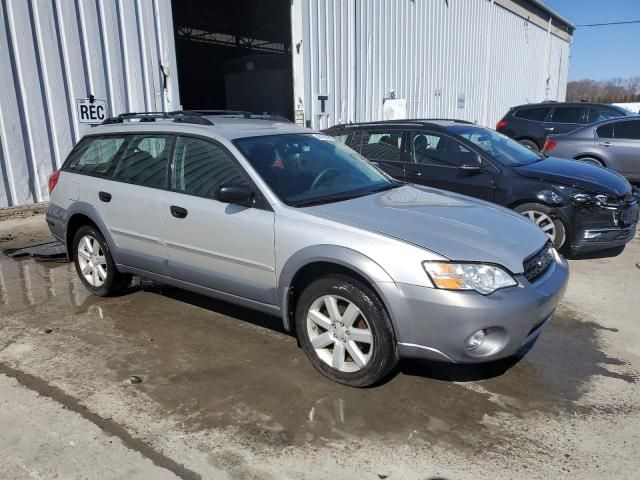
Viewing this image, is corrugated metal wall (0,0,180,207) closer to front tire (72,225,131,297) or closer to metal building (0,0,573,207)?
metal building (0,0,573,207)

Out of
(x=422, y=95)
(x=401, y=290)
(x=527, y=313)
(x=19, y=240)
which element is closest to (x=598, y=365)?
(x=527, y=313)

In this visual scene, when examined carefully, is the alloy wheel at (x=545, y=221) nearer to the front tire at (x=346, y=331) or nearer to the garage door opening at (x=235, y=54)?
the front tire at (x=346, y=331)

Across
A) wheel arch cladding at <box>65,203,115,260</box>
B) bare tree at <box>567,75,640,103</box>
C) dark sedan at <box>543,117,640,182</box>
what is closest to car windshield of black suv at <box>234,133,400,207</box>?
wheel arch cladding at <box>65,203,115,260</box>

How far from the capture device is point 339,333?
3.18 metres

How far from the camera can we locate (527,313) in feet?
9.62

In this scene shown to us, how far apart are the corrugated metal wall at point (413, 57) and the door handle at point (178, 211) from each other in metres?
8.72

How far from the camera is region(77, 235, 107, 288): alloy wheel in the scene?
476cm

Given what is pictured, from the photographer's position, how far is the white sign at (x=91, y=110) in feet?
28.7

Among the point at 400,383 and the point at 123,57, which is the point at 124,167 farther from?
the point at 123,57

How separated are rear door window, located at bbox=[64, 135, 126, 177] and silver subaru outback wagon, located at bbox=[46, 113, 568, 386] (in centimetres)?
2

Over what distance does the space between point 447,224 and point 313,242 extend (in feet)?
2.79

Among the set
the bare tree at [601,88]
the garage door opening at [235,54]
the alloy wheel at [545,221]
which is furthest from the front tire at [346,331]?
the bare tree at [601,88]

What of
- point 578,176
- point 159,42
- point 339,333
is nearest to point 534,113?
point 578,176

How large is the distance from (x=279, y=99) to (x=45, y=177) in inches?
619
